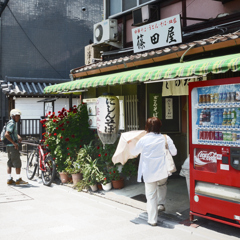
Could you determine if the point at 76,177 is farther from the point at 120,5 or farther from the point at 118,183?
the point at 120,5

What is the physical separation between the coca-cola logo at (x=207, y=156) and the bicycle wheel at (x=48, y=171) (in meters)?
5.41

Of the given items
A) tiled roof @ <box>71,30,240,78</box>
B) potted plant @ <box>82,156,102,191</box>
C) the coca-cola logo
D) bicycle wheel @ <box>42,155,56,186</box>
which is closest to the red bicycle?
bicycle wheel @ <box>42,155,56,186</box>

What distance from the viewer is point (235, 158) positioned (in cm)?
588

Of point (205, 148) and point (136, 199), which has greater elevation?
point (205, 148)

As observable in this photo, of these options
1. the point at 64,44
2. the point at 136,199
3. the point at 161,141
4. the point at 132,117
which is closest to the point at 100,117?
the point at 132,117

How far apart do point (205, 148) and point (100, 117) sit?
13.0ft

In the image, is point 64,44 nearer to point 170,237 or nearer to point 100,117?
point 100,117

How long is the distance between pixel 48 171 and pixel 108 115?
2.97 meters

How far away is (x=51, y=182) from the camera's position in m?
10.4

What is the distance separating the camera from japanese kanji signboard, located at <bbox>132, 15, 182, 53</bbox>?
9.07 meters

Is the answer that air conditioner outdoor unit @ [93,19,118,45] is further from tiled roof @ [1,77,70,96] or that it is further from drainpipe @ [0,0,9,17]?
drainpipe @ [0,0,9,17]

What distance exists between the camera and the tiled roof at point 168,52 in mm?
7187

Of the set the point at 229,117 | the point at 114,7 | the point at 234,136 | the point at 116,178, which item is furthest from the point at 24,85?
the point at 234,136

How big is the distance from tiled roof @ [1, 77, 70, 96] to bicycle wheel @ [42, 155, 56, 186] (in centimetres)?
1020
